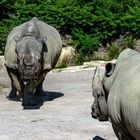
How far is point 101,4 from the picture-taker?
61.0 ft

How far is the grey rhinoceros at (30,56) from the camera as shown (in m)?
9.19

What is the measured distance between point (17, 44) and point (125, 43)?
8648 mm

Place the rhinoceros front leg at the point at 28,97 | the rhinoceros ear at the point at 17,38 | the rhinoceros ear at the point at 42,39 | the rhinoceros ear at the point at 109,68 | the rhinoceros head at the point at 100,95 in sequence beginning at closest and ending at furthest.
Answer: the rhinoceros ear at the point at 109,68 < the rhinoceros head at the point at 100,95 < the rhinoceros ear at the point at 17,38 < the rhinoceros ear at the point at 42,39 < the rhinoceros front leg at the point at 28,97

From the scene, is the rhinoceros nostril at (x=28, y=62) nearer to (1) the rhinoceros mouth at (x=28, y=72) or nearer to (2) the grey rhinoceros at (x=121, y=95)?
(1) the rhinoceros mouth at (x=28, y=72)

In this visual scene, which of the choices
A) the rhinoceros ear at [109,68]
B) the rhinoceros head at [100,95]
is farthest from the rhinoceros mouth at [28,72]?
the rhinoceros ear at [109,68]

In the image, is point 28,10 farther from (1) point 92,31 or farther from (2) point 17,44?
(2) point 17,44

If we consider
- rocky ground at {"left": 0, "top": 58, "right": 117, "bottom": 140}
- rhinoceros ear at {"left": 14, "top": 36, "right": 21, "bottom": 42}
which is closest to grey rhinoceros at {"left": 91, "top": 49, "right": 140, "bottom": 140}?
rocky ground at {"left": 0, "top": 58, "right": 117, "bottom": 140}

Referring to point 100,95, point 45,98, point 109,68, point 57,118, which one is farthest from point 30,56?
point 109,68

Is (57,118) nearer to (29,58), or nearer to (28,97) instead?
(29,58)

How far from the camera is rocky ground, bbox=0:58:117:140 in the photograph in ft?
25.2

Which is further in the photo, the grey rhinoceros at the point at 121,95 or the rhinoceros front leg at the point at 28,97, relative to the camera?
the rhinoceros front leg at the point at 28,97

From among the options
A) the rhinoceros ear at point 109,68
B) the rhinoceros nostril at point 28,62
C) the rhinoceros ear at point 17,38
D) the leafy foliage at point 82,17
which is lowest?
the leafy foliage at point 82,17

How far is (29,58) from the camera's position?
9.18 metres

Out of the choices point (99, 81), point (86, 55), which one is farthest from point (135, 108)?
point (86, 55)
